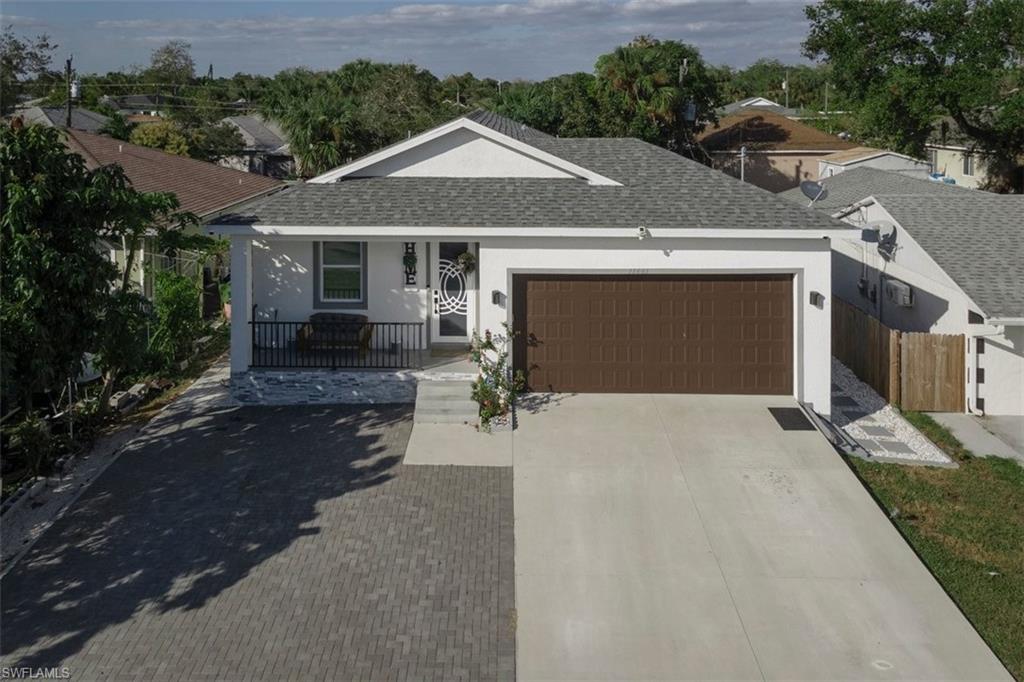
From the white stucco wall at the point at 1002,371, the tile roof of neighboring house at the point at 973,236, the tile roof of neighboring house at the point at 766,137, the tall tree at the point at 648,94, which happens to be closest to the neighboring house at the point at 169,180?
the tile roof of neighboring house at the point at 973,236

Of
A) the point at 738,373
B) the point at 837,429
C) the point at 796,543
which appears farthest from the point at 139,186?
the point at 796,543

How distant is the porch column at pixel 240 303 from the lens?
16.1 meters

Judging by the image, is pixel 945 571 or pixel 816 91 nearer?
pixel 945 571

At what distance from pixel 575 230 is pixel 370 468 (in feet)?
16.3

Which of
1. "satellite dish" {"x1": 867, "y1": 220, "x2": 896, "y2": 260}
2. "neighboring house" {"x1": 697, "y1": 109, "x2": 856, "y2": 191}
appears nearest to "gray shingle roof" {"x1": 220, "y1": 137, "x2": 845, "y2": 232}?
"satellite dish" {"x1": 867, "y1": 220, "x2": 896, "y2": 260}

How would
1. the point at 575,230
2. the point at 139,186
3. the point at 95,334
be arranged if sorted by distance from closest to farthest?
the point at 95,334 < the point at 575,230 < the point at 139,186

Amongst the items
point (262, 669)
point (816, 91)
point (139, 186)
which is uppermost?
point (816, 91)

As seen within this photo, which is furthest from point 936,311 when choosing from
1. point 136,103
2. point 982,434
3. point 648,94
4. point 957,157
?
point 136,103

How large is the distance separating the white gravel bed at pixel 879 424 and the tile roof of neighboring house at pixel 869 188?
21.7ft

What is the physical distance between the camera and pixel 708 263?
1577 cm

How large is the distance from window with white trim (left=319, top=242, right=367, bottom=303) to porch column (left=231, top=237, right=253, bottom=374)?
1.74 meters

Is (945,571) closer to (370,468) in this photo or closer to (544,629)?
(544,629)

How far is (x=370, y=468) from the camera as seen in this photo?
43.7 ft

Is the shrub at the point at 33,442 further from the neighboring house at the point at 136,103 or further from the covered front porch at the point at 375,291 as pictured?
the neighboring house at the point at 136,103
